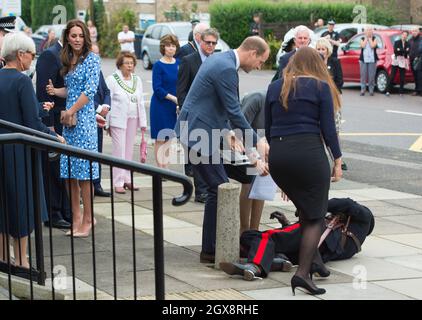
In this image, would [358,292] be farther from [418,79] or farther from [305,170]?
[418,79]

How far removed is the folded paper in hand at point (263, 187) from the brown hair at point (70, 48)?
2.00m

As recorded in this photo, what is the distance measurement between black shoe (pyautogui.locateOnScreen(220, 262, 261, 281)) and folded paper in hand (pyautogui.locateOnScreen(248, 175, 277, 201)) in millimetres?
1075

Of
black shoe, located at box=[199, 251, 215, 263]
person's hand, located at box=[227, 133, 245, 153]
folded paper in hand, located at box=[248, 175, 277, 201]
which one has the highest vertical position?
person's hand, located at box=[227, 133, 245, 153]

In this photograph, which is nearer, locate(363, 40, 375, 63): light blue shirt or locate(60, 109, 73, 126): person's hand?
locate(60, 109, 73, 126): person's hand

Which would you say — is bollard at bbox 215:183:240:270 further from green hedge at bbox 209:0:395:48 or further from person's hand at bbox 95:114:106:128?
green hedge at bbox 209:0:395:48

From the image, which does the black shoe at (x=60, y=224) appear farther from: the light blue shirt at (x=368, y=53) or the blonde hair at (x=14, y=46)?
the light blue shirt at (x=368, y=53)

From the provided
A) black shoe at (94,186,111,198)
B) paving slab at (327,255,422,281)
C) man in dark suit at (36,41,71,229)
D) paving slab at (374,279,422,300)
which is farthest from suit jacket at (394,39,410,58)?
paving slab at (374,279,422,300)

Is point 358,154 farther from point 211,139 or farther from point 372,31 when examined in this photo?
point 372,31

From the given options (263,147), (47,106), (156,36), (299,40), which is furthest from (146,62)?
(263,147)

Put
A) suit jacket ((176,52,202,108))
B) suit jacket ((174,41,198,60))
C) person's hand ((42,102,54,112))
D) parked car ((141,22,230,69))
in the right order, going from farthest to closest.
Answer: parked car ((141,22,230,69))
suit jacket ((174,41,198,60))
suit jacket ((176,52,202,108))
person's hand ((42,102,54,112))

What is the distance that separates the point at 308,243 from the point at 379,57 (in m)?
19.9

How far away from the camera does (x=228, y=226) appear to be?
7.76 m

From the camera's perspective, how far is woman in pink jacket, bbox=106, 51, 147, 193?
1133 cm

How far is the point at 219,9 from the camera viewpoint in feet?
136
